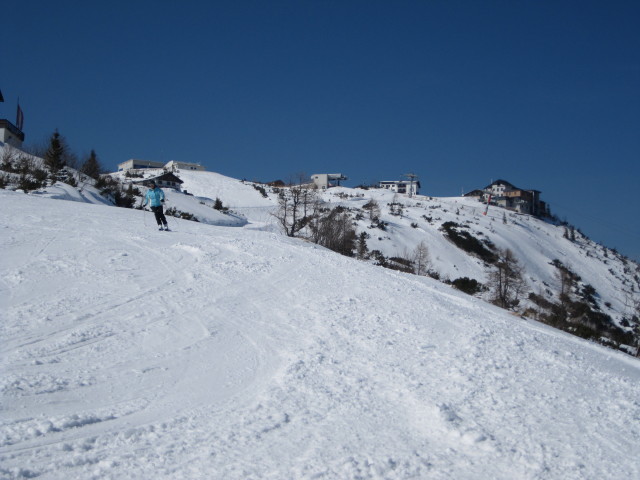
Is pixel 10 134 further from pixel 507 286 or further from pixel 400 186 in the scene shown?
pixel 400 186

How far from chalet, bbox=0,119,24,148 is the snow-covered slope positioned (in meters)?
44.6

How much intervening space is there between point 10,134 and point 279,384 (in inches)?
2107

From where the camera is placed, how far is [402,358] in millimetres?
6152

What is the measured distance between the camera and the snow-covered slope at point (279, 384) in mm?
3623

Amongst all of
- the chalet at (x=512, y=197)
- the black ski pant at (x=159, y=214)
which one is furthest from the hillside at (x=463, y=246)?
the chalet at (x=512, y=197)

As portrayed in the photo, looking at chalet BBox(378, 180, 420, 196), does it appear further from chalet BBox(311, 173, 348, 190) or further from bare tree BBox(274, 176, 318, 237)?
bare tree BBox(274, 176, 318, 237)

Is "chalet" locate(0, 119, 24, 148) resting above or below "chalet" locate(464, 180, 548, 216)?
below

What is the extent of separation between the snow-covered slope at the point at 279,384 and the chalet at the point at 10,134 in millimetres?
44575

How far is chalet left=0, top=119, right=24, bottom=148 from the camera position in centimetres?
4525

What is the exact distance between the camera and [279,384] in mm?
4996

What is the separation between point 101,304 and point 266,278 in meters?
3.69

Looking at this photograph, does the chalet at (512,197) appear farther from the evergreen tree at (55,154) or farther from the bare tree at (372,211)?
the evergreen tree at (55,154)

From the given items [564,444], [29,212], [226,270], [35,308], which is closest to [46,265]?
[35,308]

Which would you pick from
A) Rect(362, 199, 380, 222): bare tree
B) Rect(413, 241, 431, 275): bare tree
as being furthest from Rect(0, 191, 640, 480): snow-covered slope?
Rect(362, 199, 380, 222): bare tree
